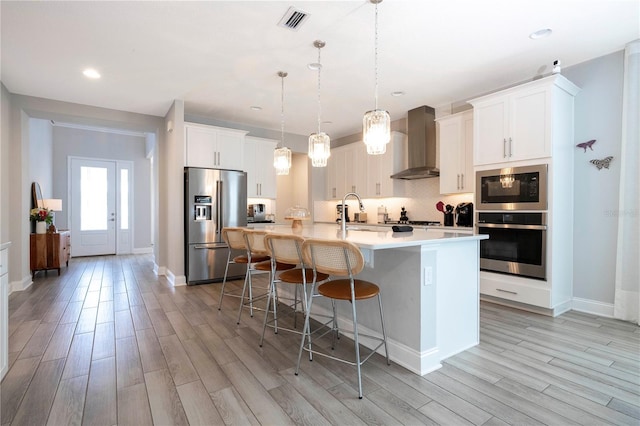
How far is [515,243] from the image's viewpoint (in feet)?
11.7

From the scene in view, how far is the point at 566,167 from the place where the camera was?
3461mm

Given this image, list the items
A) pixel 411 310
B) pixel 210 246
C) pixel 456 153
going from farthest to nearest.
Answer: pixel 210 246 → pixel 456 153 → pixel 411 310

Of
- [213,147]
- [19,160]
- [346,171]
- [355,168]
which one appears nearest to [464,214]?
[355,168]

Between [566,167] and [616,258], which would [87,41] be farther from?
[616,258]

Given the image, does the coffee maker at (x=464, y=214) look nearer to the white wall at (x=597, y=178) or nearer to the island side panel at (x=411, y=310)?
the white wall at (x=597, y=178)

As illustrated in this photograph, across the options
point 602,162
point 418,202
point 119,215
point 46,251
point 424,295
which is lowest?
point 46,251

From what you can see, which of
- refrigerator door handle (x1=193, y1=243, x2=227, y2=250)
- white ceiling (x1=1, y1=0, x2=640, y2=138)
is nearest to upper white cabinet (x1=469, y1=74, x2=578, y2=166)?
white ceiling (x1=1, y1=0, x2=640, y2=138)

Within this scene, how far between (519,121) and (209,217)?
14.2ft

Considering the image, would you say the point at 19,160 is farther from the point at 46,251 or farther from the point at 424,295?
the point at 424,295

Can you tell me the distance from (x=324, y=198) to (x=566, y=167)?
440 centimetres

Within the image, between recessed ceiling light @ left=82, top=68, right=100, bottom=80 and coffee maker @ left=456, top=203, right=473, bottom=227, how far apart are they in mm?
4934

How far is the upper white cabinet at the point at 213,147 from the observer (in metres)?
4.87

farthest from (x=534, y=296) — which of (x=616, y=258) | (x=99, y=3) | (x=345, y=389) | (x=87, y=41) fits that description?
(x=87, y=41)

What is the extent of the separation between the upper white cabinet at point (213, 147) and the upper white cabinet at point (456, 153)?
128 inches
